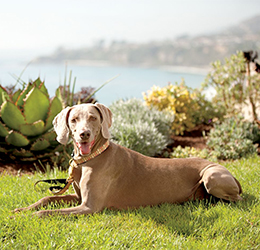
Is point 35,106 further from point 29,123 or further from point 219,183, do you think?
point 219,183

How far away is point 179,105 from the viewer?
723cm

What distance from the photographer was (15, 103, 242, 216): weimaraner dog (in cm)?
303

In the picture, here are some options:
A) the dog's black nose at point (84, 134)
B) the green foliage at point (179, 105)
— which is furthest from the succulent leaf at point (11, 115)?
the green foliage at point (179, 105)

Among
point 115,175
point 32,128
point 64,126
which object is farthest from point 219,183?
point 32,128

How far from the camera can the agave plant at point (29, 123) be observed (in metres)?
5.00

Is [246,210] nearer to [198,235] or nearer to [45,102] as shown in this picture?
[198,235]

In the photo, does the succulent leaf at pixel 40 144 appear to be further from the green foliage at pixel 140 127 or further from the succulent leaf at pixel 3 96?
the green foliage at pixel 140 127

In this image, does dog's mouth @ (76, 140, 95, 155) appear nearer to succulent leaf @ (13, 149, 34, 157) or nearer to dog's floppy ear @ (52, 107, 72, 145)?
dog's floppy ear @ (52, 107, 72, 145)

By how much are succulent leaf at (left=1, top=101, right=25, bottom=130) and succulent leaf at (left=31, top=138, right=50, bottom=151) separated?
357 mm

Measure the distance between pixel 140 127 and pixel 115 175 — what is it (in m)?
2.50

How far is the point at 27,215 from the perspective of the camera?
3.00 meters

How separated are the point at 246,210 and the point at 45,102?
328 cm

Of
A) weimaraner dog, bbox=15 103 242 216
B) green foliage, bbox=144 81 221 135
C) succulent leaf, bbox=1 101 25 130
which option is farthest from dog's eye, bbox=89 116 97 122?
green foliage, bbox=144 81 221 135

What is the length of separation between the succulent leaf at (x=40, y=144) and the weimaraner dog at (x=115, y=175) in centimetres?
191
